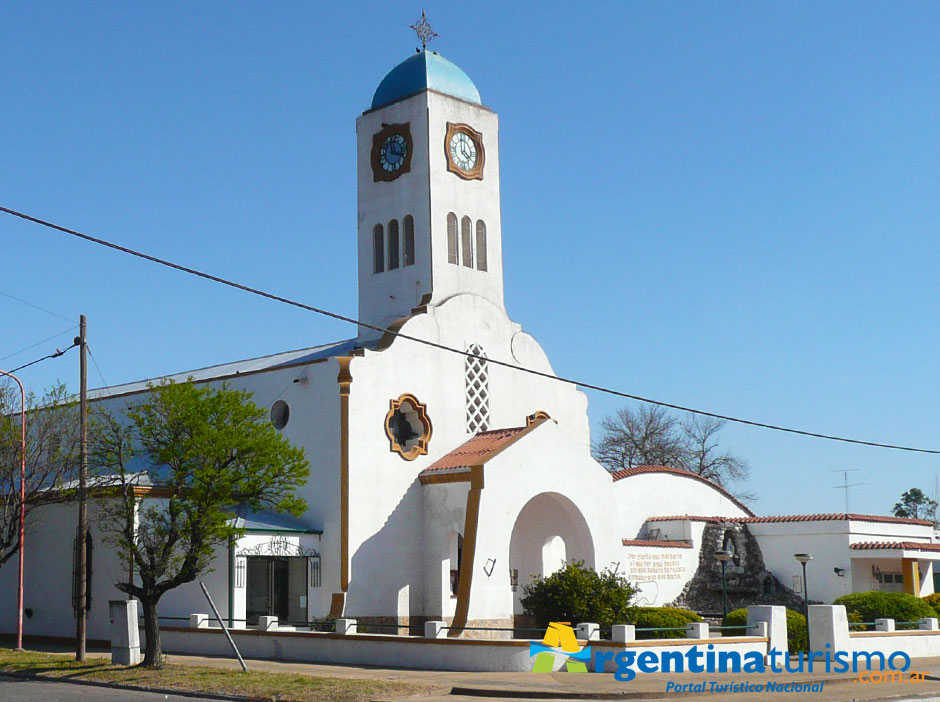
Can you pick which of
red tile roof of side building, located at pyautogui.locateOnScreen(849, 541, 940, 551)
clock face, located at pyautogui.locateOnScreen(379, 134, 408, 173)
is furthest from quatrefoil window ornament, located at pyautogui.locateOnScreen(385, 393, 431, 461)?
red tile roof of side building, located at pyautogui.locateOnScreen(849, 541, 940, 551)

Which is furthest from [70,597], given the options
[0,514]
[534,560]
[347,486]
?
[534,560]

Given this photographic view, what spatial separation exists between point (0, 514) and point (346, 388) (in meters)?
10.0

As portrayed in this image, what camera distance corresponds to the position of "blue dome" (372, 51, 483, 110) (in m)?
37.4

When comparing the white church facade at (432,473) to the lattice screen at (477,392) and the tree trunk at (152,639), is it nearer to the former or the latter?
the lattice screen at (477,392)

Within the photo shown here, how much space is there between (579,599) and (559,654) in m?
4.78

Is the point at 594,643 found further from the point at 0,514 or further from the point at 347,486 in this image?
the point at 0,514

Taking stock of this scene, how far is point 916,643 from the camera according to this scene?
30391 mm

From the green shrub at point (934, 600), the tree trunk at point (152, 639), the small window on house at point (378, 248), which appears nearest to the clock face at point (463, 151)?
the small window on house at point (378, 248)

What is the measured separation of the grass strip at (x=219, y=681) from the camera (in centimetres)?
1984

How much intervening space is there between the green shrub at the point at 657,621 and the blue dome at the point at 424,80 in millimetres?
17972

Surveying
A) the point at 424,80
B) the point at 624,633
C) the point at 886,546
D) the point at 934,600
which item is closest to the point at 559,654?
the point at 624,633

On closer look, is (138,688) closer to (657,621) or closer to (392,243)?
(657,621)

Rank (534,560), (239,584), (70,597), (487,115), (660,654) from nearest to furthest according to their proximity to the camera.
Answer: (660,654) → (239,584) → (70,597) → (534,560) → (487,115)

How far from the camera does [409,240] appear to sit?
3684cm
